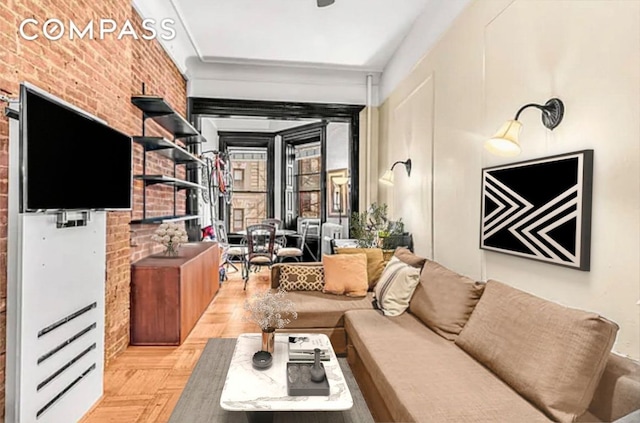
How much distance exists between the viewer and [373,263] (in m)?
3.71

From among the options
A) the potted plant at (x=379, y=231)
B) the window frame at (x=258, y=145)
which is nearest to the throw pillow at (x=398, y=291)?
the potted plant at (x=379, y=231)

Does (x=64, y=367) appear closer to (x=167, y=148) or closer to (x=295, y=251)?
(x=167, y=148)

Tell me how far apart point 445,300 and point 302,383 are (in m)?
1.21

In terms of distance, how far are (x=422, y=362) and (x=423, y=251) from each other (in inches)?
75.9

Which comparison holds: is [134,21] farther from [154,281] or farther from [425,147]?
[425,147]

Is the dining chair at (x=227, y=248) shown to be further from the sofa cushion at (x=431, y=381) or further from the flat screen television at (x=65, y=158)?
the sofa cushion at (x=431, y=381)

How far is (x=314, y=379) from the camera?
179 centimetres

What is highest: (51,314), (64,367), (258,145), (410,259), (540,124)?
(258,145)

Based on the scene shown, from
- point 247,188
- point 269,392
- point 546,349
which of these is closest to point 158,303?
point 269,392

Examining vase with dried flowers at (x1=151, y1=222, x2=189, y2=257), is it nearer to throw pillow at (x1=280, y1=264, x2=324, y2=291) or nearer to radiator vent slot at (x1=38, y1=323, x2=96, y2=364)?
throw pillow at (x1=280, y1=264, x2=324, y2=291)

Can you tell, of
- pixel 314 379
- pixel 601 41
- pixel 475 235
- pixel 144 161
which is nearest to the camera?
pixel 601 41

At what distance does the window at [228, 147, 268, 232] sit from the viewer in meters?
8.39

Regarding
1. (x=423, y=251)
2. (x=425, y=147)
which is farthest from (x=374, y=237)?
(x=425, y=147)

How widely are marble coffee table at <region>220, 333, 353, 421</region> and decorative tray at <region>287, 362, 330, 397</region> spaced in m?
0.02
